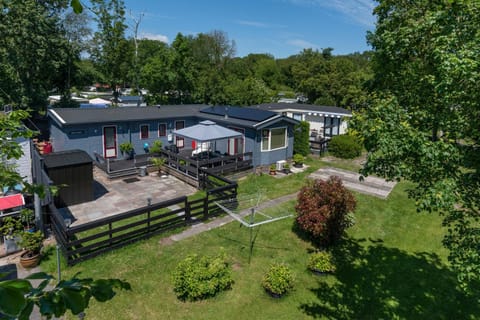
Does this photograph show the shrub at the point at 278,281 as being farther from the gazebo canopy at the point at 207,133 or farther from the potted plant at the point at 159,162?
→ the potted plant at the point at 159,162

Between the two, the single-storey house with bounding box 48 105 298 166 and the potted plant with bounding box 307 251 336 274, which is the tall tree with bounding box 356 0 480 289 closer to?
the potted plant with bounding box 307 251 336 274

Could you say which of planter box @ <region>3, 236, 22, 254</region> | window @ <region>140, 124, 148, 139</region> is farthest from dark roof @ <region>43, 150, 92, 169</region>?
window @ <region>140, 124, 148, 139</region>

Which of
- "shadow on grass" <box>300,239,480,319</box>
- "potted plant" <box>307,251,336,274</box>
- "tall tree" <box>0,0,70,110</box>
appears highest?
"tall tree" <box>0,0,70,110</box>

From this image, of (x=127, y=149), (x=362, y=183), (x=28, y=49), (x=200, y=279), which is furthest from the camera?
(x=28, y=49)

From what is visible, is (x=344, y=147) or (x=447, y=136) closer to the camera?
(x=447, y=136)

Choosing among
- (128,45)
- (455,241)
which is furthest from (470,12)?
(128,45)

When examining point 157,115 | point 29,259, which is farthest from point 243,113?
point 29,259

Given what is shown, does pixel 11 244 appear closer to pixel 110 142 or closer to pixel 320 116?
pixel 110 142
